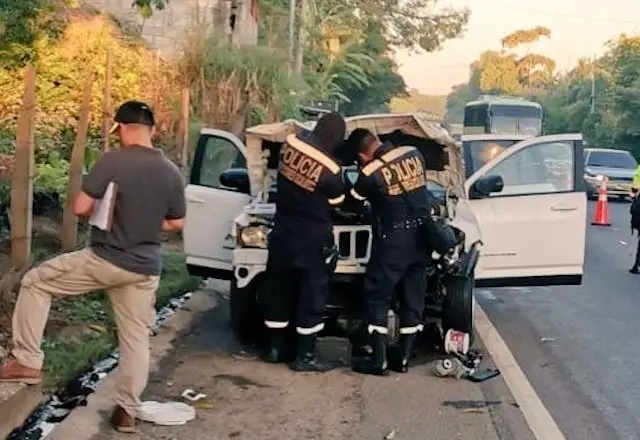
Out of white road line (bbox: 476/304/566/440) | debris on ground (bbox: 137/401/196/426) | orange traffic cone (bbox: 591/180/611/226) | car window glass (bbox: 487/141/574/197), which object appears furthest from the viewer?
orange traffic cone (bbox: 591/180/611/226)

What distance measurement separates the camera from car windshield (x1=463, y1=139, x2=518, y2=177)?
1029 centimetres

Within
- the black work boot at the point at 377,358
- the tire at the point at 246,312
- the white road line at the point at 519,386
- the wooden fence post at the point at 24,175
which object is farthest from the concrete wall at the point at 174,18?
the black work boot at the point at 377,358

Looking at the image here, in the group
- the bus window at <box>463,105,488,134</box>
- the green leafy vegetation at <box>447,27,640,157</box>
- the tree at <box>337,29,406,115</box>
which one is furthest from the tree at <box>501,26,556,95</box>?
the bus window at <box>463,105,488,134</box>

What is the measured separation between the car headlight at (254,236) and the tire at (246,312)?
1.04ft

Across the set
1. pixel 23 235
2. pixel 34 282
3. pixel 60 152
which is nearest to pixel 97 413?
pixel 34 282

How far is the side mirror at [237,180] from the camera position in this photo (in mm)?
9703

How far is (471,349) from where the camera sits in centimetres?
886

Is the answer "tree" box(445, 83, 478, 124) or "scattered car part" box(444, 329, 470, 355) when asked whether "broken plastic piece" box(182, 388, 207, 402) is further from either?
"tree" box(445, 83, 478, 124)

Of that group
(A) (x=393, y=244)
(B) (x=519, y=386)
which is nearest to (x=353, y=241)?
(A) (x=393, y=244)

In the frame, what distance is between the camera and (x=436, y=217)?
843cm

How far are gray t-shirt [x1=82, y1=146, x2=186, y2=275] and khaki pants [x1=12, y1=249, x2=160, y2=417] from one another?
0.26ft

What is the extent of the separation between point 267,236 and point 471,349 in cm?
194

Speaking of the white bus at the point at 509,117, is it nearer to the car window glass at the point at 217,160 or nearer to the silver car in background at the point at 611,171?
the silver car in background at the point at 611,171

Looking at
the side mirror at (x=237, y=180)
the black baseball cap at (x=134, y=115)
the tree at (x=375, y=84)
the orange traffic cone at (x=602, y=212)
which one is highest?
the tree at (x=375, y=84)
